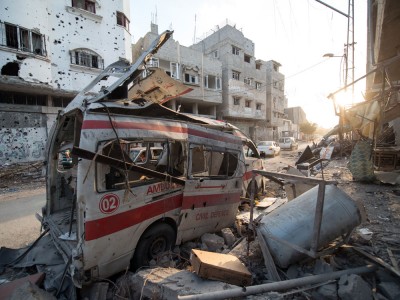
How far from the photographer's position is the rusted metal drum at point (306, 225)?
3.01 metres

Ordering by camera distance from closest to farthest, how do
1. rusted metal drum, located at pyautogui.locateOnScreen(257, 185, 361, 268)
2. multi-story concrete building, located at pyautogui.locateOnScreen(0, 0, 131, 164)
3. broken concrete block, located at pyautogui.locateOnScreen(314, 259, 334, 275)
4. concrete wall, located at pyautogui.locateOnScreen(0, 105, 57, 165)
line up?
broken concrete block, located at pyautogui.locateOnScreen(314, 259, 334, 275) → rusted metal drum, located at pyautogui.locateOnScreen(257, 185, 361, 268) → multi-story concrete building, located at pyautogui.locateOnScreen(0, 0, 131, 164) → concrete wall, located at pyautogui.locateOnScreen(0, 105, 57, 165)

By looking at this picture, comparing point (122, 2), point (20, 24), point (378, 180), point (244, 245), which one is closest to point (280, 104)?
point (122, 2)

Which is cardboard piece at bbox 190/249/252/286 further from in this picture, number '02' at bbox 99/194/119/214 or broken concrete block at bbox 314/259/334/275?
number '02' at bbox 99/194/119/214

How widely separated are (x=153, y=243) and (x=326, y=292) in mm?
2385

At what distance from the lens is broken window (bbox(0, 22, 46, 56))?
39.1 feet

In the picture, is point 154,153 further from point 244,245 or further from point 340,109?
point 340,109

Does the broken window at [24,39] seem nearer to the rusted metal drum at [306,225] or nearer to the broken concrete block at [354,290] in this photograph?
the rusted metal drum at [306,225]

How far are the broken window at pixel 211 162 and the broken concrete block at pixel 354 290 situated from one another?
2.56 metres

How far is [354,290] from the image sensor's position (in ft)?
7.55

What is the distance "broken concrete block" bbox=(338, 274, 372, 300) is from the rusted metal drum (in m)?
0.59

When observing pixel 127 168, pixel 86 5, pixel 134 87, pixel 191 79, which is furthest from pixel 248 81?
pixel 127 168

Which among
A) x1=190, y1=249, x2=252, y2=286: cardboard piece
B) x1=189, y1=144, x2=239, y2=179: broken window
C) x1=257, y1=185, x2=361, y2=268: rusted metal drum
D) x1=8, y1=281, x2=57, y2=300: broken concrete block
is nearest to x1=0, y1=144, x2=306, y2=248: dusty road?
x1=8, y1=281, x2=57, y2=300: broken concrete block

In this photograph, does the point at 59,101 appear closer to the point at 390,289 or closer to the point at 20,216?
the point at 20,216

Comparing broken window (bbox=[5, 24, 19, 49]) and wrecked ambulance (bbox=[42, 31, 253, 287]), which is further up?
broken window (bbox=[5, 24, 19, 49])
